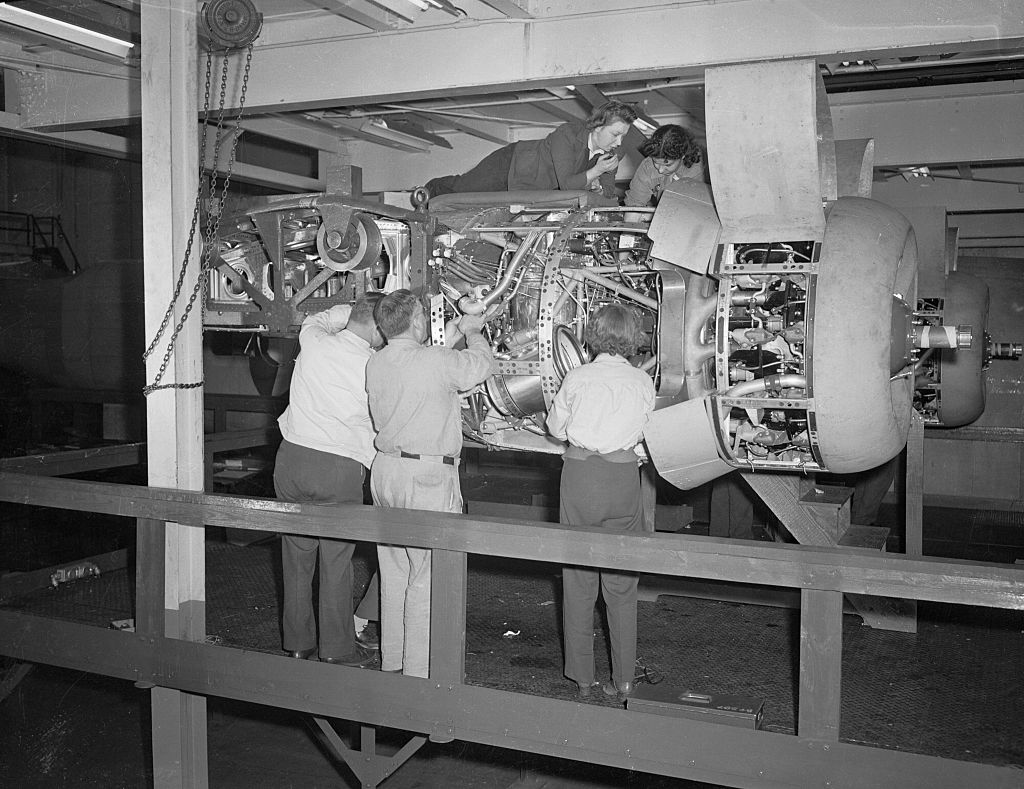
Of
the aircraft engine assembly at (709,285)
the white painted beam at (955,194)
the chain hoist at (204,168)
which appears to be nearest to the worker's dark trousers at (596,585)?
the aircraft engine assembly at (709,285)

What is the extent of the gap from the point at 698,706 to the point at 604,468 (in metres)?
1.09

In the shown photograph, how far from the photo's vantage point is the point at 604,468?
407 cm

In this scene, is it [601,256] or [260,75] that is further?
[260,75]

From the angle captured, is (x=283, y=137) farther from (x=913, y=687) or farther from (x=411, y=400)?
(x=913, y=687)

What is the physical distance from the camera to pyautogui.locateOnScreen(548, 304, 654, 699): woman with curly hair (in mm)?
4039

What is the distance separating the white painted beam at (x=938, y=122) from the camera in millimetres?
6957

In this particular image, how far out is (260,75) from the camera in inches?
222

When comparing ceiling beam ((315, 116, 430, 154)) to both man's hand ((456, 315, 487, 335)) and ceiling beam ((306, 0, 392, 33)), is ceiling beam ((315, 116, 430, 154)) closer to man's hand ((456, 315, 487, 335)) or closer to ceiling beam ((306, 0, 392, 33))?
ceiling beam ((306, 0, 392, 33))

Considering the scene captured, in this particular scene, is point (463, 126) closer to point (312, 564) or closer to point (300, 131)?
point (300, 131)

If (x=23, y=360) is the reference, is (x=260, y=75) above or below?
above

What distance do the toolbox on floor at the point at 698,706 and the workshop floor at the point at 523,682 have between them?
18.5 inches

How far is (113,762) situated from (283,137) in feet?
17.0

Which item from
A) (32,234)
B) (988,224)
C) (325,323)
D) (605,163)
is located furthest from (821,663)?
(32,234)

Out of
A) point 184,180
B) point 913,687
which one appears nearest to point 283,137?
point 184,180
